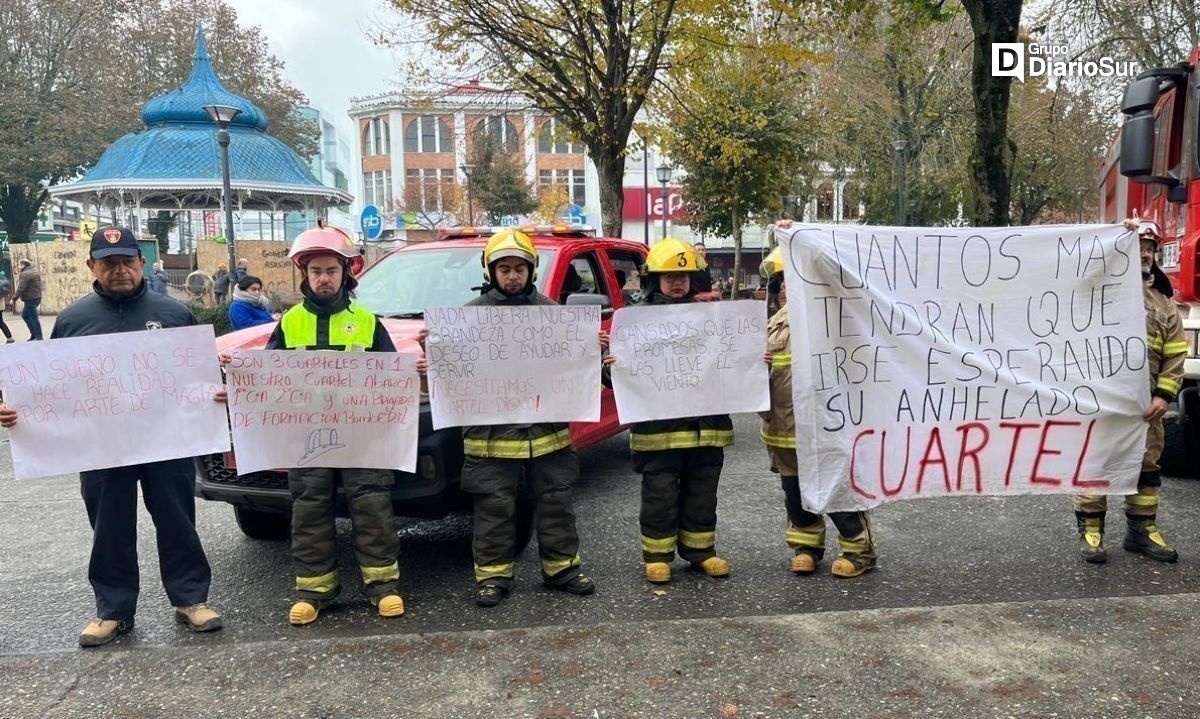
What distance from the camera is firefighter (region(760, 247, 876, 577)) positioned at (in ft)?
14.5

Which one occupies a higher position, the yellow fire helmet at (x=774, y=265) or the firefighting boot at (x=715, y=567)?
the yellow fire helmet at (x=774, y=265)

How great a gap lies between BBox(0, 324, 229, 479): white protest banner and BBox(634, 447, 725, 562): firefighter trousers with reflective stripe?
2002 millimetres

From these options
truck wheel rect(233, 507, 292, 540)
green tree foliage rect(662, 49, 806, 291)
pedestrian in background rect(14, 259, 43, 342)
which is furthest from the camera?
pedestrian in background rect(14, 259, 43, 342)

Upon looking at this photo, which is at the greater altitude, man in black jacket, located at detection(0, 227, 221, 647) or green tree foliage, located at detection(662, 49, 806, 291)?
green tree foliage, located at detection(662, 49, 806, 291)

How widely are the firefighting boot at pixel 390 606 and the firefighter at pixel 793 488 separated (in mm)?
1967

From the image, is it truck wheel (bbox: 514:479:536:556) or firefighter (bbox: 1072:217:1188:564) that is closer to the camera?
firefighter (bbox: 1072:217:1188:564)

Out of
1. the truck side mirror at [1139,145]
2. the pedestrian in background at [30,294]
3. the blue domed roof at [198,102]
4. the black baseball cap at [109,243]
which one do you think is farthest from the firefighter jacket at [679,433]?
the blue domed roof at [198,102]

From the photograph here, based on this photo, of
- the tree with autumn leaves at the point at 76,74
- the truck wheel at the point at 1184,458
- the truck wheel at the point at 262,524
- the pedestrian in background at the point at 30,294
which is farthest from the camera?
the tree with autumn leaves at the point at 76,74

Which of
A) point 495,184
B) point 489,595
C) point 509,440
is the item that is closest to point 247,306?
point 509,440

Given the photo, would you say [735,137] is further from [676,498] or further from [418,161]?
[418,161]

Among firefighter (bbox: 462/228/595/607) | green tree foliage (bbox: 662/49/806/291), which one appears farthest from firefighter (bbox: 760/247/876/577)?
green tree foliage (bbox: 662/49/806/291)

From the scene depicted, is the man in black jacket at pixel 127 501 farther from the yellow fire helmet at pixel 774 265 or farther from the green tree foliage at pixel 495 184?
the green tree foliage at pixel 495 184

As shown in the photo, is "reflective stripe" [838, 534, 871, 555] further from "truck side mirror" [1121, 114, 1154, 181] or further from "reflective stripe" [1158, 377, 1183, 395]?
"truck side mirror" [1121, 114, 1154, 181]

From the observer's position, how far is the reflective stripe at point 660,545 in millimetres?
4402
